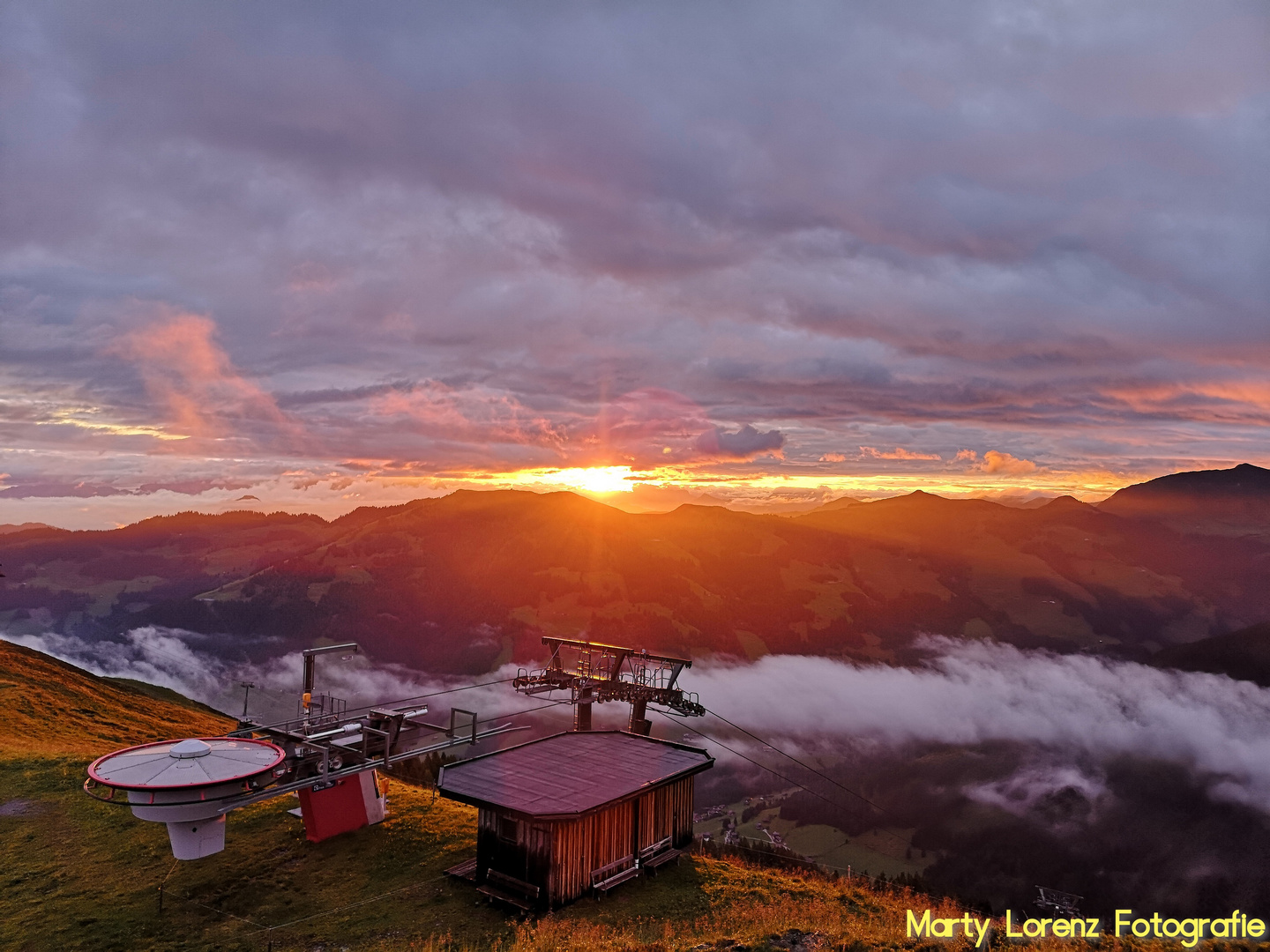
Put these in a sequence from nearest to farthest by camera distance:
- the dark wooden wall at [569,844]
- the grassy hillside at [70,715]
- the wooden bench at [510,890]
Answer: the wooden bench at [510,890]
the dark wooden wall at [569,844]
the grassy hillside at [70,715]

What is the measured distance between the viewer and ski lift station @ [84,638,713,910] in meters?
29.1

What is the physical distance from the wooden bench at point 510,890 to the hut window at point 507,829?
1.41 m

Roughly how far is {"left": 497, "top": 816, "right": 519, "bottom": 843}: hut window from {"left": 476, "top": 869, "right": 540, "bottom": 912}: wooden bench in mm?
1407

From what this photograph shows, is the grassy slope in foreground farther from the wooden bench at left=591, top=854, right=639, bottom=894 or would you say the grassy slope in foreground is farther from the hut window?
the hut window

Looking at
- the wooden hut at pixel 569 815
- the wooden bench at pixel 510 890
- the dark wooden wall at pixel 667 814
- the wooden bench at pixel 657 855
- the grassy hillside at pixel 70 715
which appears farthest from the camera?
the grassy hillside at pixel 70 715

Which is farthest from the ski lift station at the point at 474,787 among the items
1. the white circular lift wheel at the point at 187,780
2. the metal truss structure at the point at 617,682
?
the metal truss structure at the point at 617,682

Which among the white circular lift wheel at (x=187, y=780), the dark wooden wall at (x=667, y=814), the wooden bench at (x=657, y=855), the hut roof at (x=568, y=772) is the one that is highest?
the white circular lift wheel at (x=187, y=780)

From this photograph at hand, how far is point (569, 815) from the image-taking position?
29.8 meters

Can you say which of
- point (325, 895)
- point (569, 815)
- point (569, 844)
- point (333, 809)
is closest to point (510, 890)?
point (569, 844)

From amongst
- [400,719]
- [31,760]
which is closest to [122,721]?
[31,760]

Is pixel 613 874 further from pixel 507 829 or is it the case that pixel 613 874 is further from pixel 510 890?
pixel 507 829

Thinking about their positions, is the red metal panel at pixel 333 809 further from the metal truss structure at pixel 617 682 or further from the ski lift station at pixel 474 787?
the metal truss structure at pixel 617 682

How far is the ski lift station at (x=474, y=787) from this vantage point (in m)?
29.1

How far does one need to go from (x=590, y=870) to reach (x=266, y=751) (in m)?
14.2
